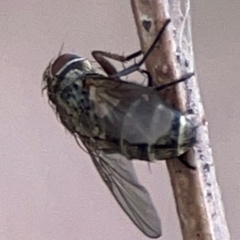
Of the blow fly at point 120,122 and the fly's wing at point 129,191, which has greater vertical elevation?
the blow fly at point 120,122

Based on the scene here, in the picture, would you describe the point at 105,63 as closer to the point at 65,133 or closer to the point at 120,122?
the point at 120,122

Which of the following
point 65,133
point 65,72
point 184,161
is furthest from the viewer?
point 65,133

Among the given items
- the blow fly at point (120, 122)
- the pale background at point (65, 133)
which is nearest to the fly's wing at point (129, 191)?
the blow fly at point (120, 122)

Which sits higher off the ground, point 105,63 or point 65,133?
point 105,63

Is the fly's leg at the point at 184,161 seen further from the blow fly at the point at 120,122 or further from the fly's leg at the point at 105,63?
the fly's leg at the point at 105,63

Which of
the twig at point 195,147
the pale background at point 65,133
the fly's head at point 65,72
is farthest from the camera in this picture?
the pale background at point 65,133

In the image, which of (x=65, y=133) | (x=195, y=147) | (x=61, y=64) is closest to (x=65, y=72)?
(x=61, y=64)

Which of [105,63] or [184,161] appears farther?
[105,63]

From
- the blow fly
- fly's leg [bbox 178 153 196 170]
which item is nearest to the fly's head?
the blow fly
